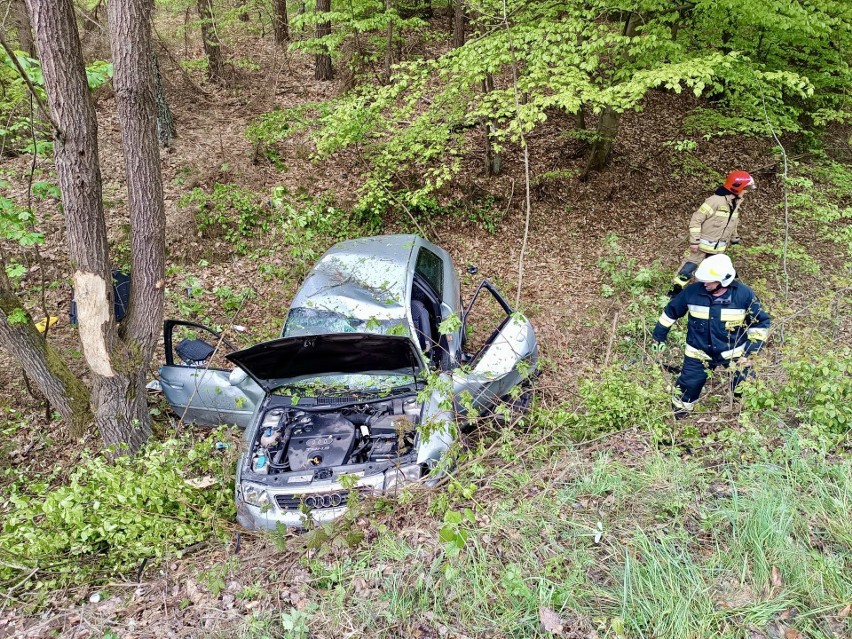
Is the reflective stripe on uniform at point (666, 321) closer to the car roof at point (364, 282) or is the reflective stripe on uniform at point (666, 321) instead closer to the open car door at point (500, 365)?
the open car door at point (500, 365)

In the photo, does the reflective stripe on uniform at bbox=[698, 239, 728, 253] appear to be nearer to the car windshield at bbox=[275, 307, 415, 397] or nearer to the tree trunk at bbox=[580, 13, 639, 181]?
the tree trunk at bbox=[580, 13, 639, 181]

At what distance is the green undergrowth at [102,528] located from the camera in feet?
11.2

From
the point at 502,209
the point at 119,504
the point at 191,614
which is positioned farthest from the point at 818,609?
the point at 502,209

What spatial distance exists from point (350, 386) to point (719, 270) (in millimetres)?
3206

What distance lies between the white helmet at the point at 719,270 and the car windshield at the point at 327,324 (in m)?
2.56

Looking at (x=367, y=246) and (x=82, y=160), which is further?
(x=367, y=246)

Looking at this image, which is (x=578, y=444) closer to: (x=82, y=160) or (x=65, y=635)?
(x=65, y=635)

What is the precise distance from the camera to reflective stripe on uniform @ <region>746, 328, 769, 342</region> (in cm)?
409

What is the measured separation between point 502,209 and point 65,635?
8.36m

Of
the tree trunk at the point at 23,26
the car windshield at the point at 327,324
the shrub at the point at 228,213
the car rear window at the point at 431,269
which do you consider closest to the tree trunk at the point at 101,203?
the car windshield at the point at 327,324

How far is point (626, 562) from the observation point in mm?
2523

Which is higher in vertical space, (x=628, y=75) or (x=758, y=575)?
(x=628, y=75)

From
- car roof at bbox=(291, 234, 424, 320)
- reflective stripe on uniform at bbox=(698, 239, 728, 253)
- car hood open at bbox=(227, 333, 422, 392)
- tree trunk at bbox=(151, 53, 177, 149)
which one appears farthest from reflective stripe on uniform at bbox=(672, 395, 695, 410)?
tree trunk at bbox=(151, 53, 177, 149)

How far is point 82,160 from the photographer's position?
3996 millimetres
